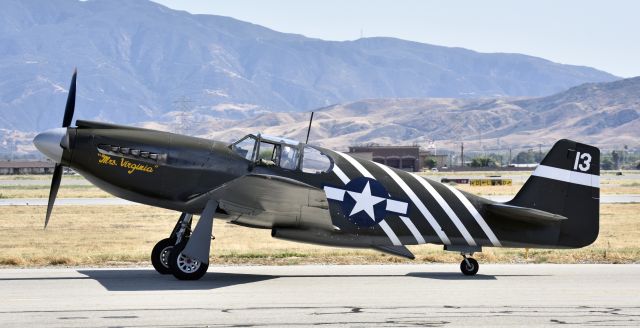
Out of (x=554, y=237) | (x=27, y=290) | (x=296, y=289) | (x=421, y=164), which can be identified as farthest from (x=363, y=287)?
(x=421, y=164)

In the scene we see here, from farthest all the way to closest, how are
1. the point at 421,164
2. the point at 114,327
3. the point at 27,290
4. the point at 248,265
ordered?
the point at 421,164 → the point at 248,265 → the point at 27,290 → the point at 114,327

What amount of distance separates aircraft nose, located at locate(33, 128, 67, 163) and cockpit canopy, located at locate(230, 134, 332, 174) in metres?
2.82

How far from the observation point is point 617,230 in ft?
103

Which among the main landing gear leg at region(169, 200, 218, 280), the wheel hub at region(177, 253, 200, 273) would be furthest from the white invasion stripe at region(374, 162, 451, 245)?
the wheel hub at region(177, 253, 200, 273)

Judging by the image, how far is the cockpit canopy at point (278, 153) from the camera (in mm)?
15538

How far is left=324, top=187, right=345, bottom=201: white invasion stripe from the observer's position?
1576 cm

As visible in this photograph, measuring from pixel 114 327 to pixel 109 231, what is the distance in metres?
20.4

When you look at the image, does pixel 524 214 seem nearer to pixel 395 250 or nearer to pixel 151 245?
pixel 395 250

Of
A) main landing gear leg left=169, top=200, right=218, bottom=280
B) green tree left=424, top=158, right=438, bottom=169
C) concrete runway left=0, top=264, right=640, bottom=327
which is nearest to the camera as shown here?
concrete runway left=0, top=264, right=640, bottom=327

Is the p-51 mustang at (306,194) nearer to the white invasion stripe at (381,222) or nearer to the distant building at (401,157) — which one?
the white invasion stripe at (381,222)

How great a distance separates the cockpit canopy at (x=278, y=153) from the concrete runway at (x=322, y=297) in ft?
6.39

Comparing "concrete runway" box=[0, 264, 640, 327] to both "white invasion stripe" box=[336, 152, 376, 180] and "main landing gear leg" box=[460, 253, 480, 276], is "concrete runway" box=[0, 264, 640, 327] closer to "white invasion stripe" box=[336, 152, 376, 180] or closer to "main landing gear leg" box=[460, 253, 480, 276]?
"main landing gear leg" box=[460, 253, 480, 276]

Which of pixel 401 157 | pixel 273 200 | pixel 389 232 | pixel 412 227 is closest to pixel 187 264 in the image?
A: pixel 273 200

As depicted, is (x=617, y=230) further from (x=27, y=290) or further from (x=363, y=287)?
(x=27, y=290)
